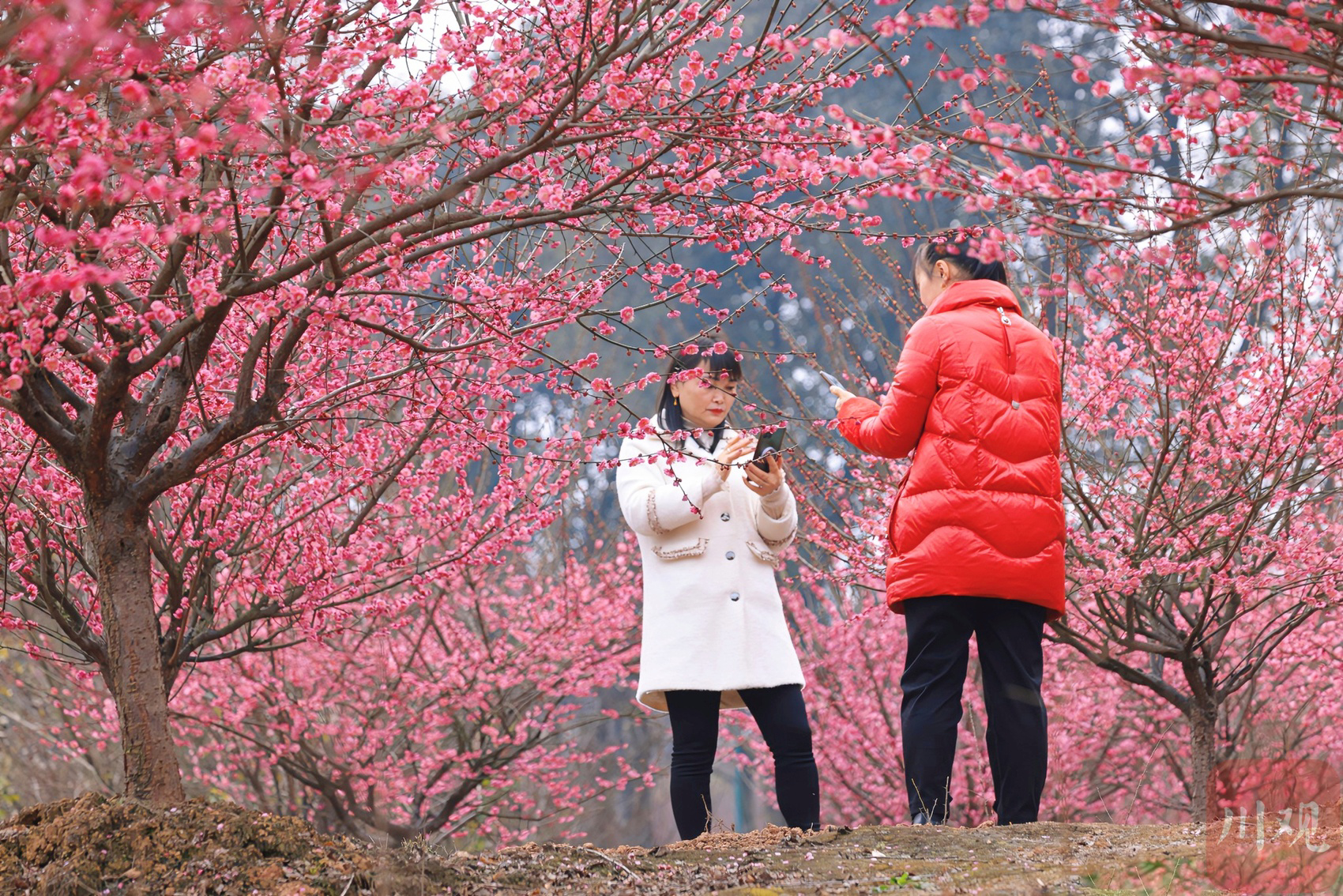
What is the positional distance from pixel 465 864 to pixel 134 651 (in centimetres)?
96

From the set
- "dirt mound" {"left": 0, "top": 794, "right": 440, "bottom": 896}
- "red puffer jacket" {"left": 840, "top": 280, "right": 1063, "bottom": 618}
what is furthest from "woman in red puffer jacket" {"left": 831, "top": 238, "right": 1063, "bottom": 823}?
"dirt mound" {"left": 0, "top": 794, "right": 440, "bottom": 896}

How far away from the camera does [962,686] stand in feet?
10.6

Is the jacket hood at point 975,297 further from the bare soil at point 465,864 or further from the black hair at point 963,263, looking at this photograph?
the bare soil at point 465,864

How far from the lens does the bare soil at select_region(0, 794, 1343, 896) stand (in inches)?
91.1

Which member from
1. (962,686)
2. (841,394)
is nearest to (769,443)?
(841,394)

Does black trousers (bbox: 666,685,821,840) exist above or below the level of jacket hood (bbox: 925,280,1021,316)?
below

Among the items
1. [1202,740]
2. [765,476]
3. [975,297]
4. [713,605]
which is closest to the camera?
[975,297]

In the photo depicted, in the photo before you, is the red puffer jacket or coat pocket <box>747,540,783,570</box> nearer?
the red puffer jacket

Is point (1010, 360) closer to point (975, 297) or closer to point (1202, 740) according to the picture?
point (975, 297)

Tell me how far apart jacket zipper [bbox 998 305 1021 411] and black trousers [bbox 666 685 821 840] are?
3.76 ft

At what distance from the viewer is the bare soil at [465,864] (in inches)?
91.1

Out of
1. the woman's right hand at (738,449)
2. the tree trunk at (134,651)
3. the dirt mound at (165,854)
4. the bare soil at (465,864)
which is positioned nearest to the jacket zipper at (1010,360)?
the woman's right hand at (738,449)

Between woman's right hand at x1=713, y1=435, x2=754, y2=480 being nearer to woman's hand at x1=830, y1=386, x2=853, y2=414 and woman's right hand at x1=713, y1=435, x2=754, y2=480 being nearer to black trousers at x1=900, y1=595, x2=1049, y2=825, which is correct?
woman's hand at x1=830, y1=386, x2=853, y2=414

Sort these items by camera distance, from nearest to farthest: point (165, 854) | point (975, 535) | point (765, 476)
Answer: point (165, 854) → point (975, 535) → point (765, 476)
